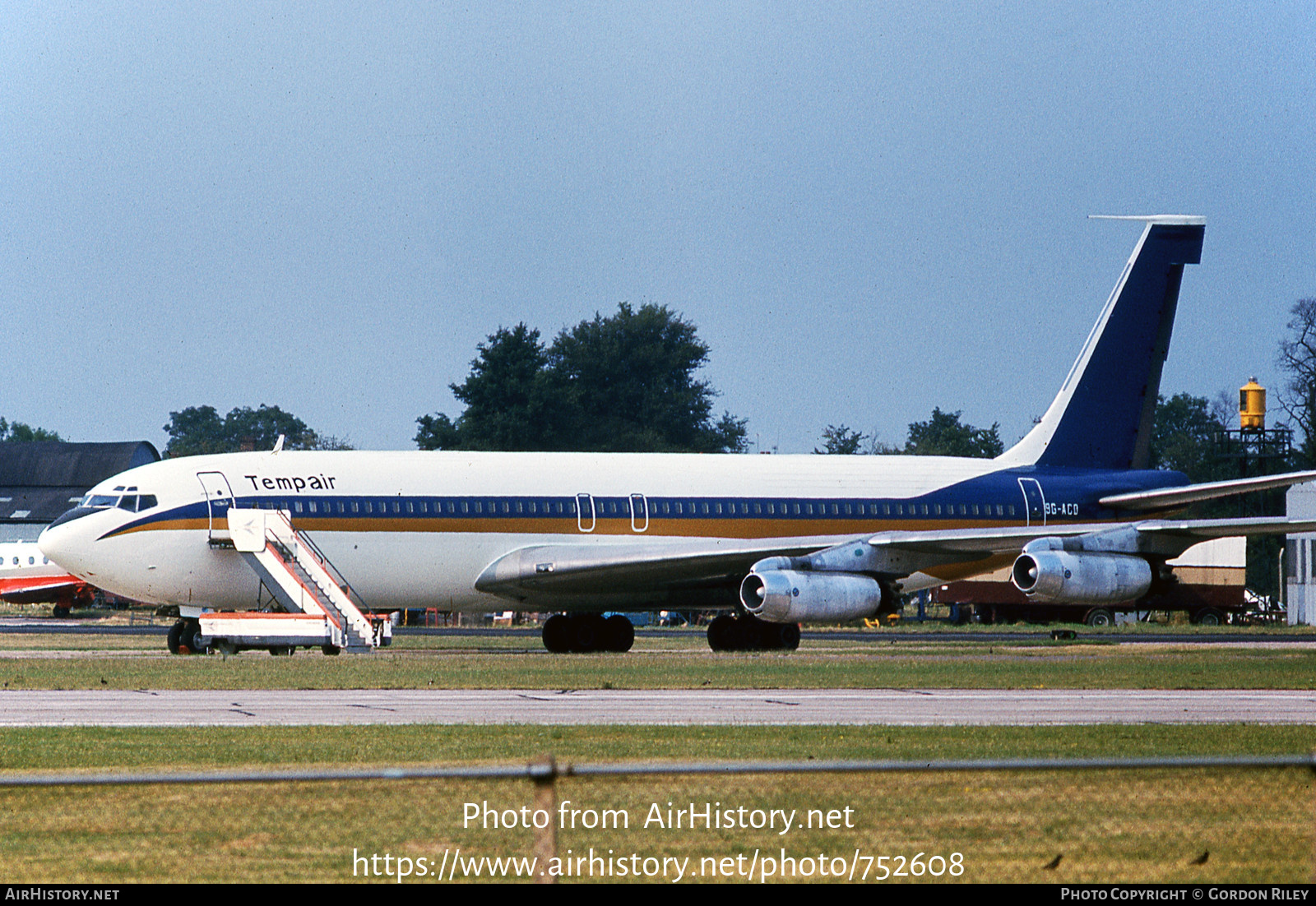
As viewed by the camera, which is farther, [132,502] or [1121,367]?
[1121,367]

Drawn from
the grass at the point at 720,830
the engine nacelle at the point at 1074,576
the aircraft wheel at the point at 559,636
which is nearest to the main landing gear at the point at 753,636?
the aircraft wheel at the point at 559,636

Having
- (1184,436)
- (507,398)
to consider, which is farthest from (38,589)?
(1184,436)

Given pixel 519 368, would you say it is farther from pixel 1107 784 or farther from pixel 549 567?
pixel 1107 784

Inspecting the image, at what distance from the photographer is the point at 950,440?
518 feet

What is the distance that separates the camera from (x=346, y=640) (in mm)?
36156

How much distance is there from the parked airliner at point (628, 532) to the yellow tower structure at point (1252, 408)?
109 ft

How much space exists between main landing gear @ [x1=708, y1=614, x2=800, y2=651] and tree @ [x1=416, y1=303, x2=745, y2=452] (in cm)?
6500

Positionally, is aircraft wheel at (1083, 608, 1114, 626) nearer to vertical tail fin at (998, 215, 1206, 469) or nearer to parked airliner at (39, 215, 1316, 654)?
vertical tail fin at (998, 215, 1206, 469)

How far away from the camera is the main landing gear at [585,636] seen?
41875mm

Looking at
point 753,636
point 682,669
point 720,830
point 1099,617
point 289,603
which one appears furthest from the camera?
point 1099,617

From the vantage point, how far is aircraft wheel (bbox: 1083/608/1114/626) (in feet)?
220

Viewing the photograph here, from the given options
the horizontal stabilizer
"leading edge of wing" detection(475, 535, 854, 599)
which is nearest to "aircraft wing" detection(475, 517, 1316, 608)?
"leading edge of wing" detection(475, 535, 854, 599)

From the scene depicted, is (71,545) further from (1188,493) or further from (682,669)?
(1188,493)

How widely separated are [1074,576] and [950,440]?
121m
